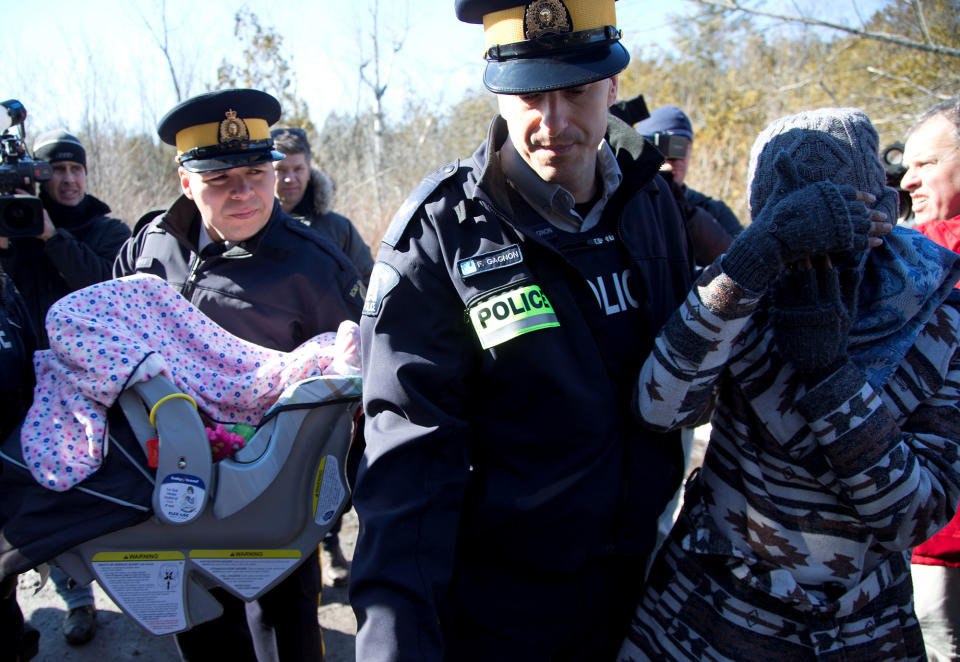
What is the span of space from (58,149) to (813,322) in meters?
4.07

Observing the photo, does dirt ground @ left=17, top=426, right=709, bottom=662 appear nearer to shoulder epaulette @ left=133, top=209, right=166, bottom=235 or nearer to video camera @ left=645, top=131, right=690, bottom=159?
shoulder epaulette @ left=133, top=209, right=166, bottom=235

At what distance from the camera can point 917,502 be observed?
125 cm

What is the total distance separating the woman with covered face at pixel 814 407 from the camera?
1209 millimetres

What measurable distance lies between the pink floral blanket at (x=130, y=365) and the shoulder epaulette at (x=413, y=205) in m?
0.66

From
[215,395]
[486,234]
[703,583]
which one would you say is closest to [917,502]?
[703,583]

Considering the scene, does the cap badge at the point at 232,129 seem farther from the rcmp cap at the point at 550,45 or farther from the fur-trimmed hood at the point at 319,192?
the fur-trimmed hood at the point at 319,192

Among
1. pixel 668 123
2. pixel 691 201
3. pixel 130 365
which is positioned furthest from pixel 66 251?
pixel 668 123

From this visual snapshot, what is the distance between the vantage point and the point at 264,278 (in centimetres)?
241

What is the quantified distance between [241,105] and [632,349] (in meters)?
1.80

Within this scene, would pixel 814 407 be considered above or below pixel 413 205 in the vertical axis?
below

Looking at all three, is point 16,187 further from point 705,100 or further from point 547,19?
point 705,100

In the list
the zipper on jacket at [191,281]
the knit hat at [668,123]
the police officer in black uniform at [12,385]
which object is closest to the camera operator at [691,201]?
the knit hat at [668,123]

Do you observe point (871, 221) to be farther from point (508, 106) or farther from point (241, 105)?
point (241, 105)

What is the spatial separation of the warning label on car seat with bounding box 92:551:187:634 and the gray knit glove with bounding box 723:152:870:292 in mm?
1662
